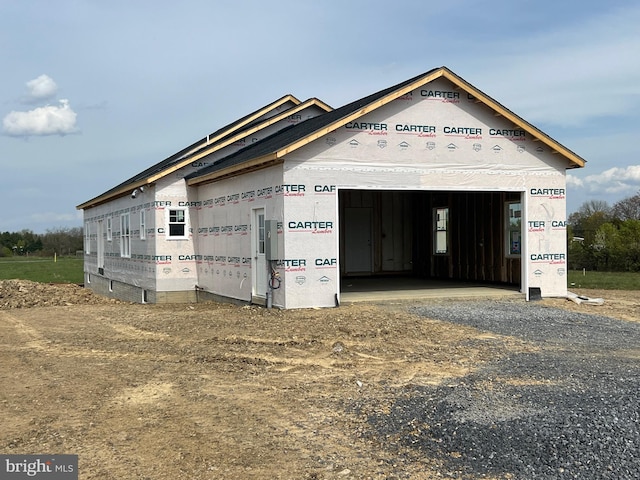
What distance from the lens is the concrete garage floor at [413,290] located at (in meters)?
15.6

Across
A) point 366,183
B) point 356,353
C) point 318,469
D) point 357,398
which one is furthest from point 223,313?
point 318,469

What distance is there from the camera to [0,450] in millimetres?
5539

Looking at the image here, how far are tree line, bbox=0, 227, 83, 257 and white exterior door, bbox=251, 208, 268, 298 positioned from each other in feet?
214

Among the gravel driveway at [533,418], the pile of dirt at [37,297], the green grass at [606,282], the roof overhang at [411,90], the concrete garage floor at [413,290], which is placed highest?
the roof overhang at [411,90]

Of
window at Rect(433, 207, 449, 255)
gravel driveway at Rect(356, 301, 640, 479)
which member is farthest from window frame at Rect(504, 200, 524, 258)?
gravel driveway at Rect(356, 301, 640, 479)

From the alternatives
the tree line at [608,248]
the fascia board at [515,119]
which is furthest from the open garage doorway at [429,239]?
the tree line at [608,248]

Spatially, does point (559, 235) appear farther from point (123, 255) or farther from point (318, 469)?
point (123, 255)

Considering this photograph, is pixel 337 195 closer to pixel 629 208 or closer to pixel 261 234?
pixel 261 234

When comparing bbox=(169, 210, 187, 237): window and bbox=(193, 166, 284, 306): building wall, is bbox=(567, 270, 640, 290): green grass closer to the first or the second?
bbox=(193, 166, 284, 306): building wall

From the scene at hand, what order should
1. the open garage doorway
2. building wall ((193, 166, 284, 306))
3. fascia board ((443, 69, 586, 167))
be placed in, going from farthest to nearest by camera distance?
the open garage doorway, fascia board ((443, 69, 586, 167)), building wall ((193, 166, 284, 306))

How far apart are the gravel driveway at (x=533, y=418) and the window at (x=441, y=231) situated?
11767mm

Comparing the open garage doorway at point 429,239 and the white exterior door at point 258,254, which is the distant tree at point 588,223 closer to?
the open garage doorway at point 429,239

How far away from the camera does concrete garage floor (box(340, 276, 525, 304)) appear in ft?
51.2

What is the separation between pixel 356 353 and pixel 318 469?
465 centimetres
